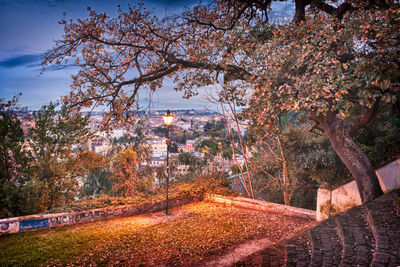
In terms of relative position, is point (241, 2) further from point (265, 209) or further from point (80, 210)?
point (80, 210)

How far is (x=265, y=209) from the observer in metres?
7.32

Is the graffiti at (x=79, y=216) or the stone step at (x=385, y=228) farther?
the graffiti at (x=79, y=216)

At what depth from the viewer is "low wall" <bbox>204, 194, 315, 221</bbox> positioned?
650 centimetres

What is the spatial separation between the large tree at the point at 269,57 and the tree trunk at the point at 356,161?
0.02 m

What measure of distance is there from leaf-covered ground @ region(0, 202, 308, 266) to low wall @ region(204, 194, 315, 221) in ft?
0.86

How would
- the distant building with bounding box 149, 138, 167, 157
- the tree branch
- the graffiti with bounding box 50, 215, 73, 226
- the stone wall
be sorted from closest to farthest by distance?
the stone wall < the tree branch < the graffiti with bounding box 50, 215, 73, 226 < the distant building with bounding box 149, 138, 167, 157

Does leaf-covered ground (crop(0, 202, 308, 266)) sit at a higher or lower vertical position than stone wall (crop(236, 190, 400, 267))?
lower

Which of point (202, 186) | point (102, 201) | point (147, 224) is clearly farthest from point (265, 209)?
point (102, 201)

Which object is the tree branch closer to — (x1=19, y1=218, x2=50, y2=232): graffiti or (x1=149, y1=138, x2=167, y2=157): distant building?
(x1=19, y1=218, x2=50, y2=232): graffiti


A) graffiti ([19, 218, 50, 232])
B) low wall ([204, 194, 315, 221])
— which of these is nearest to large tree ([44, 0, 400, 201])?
low wall ([204, 194, 315, 221])

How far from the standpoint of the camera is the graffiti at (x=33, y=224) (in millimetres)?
5871

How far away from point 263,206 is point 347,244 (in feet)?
12.8

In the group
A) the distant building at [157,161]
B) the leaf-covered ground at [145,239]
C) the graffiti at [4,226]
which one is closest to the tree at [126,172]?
the leaf-covered ground at [145,239]

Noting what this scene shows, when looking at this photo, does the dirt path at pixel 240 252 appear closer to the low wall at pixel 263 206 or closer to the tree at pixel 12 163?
the low wall at pixel 263 206
